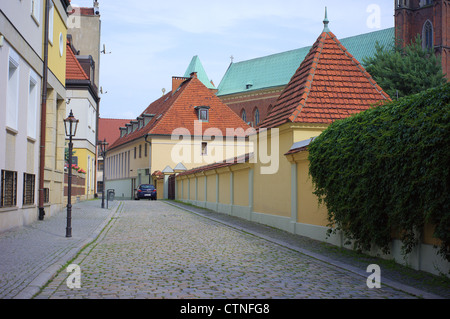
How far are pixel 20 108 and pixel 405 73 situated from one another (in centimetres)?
3448

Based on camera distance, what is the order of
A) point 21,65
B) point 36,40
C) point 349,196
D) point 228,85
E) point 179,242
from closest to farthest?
1. point 349,196
2. point 179,242
3. point 21,65
4. point 36,40
5. point 228,85

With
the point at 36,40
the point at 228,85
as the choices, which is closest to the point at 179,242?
the point at 36,40

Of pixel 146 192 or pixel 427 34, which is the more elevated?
pixel 427 34

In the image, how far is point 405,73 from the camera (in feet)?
135

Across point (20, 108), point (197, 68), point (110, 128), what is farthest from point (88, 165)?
point (110, 128)

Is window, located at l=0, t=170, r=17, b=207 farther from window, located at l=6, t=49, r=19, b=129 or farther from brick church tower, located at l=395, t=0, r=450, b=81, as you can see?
brick church tower, located at l=395, t=0, r=450, b=81

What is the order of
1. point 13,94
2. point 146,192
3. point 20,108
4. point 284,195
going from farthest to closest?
point 146,192 → point 284,195 → point 20,108 → point 13,94

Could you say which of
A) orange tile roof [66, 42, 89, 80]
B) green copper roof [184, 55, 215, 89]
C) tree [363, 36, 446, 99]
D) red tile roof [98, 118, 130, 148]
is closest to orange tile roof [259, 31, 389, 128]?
orange tile roof [66, 42, 89, 80]

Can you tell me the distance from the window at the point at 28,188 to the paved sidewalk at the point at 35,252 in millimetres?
701

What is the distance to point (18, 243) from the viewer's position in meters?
10.3

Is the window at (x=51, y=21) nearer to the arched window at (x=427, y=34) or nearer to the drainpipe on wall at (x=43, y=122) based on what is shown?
the drainpipe on wall at (x=43, y=122)

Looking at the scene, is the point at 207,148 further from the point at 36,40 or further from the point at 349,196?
the point at 349,196

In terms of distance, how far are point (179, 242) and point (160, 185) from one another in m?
30.8

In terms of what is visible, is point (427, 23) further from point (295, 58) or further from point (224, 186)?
point (224, 186)
